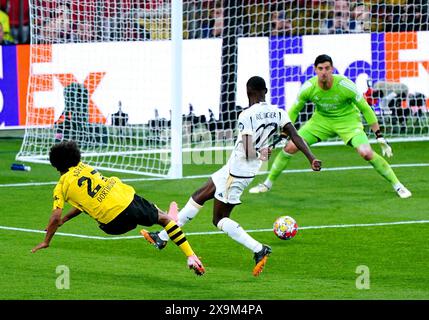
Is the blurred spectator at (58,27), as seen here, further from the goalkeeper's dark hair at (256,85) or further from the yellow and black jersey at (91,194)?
the yellow and black jersey at (91,194)

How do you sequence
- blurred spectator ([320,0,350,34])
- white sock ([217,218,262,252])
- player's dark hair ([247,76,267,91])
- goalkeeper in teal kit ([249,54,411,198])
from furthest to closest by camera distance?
blurred spectator ([320,0,350,34]), goalkeeper in teal kit ([249,54,411,198]), player's dark hair ([247,76,267,91]), white sock ([217,218,262,252])

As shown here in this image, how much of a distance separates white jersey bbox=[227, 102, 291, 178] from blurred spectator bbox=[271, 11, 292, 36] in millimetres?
11087

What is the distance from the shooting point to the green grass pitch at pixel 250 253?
36.1 ft

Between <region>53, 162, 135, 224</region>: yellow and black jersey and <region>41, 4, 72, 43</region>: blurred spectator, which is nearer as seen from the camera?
<region>53, 162, 135, 224</region>: yellow and black jersey

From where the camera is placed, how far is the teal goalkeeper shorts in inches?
650

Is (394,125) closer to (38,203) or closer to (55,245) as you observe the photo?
(38,203)

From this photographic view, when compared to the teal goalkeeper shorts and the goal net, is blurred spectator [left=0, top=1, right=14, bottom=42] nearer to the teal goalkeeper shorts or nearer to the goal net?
the goal net

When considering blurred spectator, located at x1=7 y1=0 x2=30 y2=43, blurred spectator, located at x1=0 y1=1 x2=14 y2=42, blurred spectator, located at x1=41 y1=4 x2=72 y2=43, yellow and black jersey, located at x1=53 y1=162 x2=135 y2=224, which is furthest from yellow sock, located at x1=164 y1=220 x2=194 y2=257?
blurred spectator, located at x1=7 y1=0 x2=30 y2=43

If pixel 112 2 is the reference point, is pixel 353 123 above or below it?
below

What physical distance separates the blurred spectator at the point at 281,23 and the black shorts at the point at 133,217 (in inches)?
474

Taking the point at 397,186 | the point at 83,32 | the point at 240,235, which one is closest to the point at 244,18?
the point at 83,32

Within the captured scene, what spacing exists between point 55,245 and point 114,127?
775 centimetres
